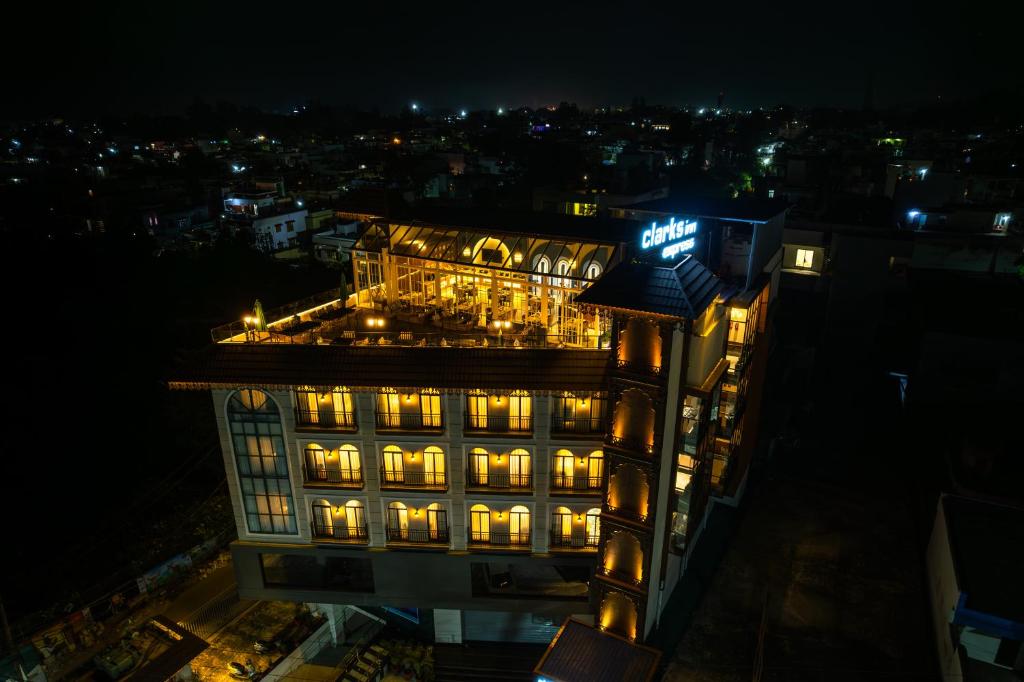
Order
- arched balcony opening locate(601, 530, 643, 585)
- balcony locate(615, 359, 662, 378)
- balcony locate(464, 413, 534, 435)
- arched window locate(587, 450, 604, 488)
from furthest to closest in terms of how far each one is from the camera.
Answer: arched window locate(587, 450, 604, 488)
balcony locate(464, 413, 534, 435)
arched balcony opening locate(601, 530, 643, 585)
balcony locate(615, 359, 662, 378)

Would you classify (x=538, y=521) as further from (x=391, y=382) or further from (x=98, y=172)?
(x=98, y=172)

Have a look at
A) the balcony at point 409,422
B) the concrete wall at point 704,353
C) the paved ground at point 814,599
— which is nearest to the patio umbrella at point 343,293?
the balcony at point 409,422

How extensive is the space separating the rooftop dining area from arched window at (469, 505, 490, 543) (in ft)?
29.8

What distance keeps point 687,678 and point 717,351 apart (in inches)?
617

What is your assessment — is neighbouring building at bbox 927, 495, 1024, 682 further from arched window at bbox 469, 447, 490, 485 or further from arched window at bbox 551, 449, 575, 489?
arched window at bbox 469, 447, 490, 485

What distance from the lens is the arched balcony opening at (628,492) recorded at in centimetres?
2698

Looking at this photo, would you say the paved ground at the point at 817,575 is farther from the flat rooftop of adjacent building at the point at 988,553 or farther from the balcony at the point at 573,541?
the balcony at the point at 573,541

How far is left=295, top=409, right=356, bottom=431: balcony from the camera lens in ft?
94.1

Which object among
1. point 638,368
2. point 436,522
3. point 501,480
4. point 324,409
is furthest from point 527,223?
point 436,522

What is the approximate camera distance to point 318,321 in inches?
1346

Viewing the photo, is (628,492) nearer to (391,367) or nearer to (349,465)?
(391,367)

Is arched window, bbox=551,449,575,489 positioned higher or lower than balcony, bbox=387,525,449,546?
higher

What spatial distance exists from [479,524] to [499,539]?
1.32 meters

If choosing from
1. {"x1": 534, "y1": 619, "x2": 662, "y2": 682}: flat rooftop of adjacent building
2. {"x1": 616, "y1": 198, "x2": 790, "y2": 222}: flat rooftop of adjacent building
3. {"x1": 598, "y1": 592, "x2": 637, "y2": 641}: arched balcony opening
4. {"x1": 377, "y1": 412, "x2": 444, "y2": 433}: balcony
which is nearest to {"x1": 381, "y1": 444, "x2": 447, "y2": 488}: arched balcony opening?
{"x1": 377, "y1": 412, "x2": 444, "y2": 433}: balcony
